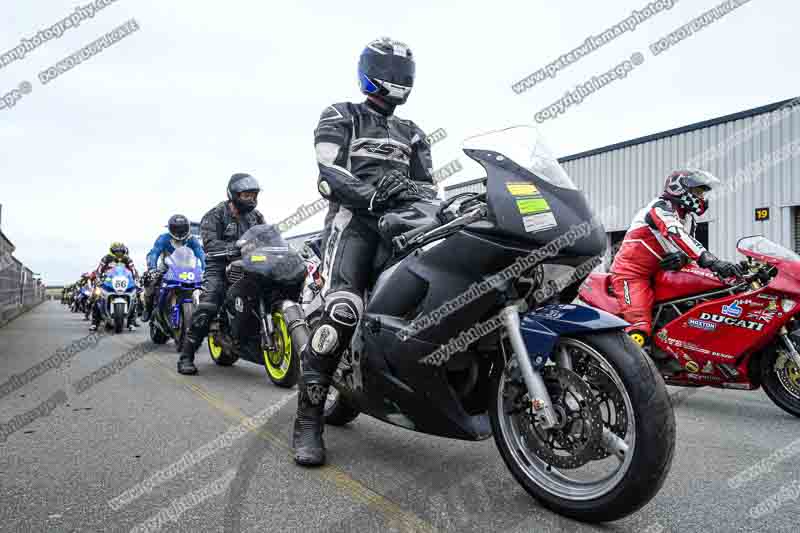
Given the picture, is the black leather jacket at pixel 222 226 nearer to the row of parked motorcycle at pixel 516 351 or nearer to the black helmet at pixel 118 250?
the row of parked motorcycle at pixel 516 351

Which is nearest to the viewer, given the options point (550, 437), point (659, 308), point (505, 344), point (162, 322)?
point (550, 437)

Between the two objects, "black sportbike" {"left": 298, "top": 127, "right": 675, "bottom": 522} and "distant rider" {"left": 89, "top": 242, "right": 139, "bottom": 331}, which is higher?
"black sportbike" {"left": 298, "top": 127, "right": 675, "bottom": 522}

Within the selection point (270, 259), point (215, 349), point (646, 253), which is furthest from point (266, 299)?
point (646, 253)

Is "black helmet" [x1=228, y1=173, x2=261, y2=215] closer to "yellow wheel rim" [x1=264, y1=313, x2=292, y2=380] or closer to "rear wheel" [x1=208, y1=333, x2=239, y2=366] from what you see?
"rear wheel" [x1=208, y1=333, x2=239, y2=366]

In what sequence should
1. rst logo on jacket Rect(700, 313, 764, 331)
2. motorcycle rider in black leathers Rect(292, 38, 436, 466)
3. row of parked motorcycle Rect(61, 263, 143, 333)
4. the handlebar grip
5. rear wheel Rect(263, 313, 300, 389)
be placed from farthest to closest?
row of parked motorcycle Rect(61, 263, 143, 333) < rear wheel Rect(263, 313, 300, 389) < rst logo on jacket Rect(700, 313, 764, 331) < motorcycle rider in black leathers Rect(292, 38, 436, 466) < the handlebar grip

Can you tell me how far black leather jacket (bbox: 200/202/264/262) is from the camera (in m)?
7.22

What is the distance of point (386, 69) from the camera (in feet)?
11.6

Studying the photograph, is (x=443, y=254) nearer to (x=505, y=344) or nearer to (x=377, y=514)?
(x=505, y=344)

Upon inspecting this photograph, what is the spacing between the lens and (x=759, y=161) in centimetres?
1499

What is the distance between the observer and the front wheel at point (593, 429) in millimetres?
2318

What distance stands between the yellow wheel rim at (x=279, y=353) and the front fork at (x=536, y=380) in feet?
11.9

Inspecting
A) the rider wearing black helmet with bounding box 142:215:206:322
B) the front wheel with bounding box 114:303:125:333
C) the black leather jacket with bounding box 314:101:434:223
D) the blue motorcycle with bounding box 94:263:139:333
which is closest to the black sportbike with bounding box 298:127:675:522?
the black leather jacket with bounding box 314:101:434:223

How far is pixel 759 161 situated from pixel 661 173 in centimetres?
268

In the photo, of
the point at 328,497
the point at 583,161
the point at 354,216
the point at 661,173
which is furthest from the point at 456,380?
the point at 583,161
